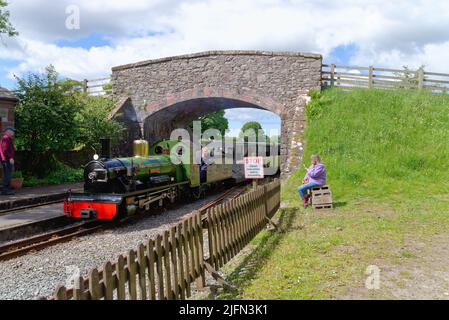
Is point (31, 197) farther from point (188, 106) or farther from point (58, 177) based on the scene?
point (188, 106)

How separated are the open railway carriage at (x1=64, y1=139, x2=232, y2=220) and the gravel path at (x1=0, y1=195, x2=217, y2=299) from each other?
637 mm

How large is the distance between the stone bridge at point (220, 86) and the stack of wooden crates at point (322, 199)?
18.1 ft

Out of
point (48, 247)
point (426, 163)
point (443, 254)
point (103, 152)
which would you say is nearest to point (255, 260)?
point (443, 254)

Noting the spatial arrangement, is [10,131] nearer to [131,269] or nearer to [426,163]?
[131,269]

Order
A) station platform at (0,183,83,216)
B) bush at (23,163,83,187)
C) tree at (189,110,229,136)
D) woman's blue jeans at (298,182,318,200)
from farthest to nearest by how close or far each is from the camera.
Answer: tree at (189,110,229,136), bush at (23,163,83,187), station platform at (0,183,83,216), woman's blue jeans at (298,182,318,200)

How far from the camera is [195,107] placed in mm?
21984

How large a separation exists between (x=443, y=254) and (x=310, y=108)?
11744 mm

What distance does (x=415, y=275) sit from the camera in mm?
5262

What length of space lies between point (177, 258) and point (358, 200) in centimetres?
745

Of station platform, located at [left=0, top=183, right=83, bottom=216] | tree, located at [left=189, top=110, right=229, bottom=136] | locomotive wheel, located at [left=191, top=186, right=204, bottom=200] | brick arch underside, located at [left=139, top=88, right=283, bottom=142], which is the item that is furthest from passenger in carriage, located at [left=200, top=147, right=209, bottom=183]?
tree, located at [left=189, top=110, right=229, bottom=136]

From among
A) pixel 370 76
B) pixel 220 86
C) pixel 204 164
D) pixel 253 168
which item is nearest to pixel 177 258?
pixel 253 168

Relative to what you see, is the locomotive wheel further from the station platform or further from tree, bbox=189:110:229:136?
tree, bbox=189:110:229:136

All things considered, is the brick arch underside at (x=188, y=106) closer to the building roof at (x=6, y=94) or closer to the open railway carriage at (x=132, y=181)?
the open railway carriage at (x=132, y=181)

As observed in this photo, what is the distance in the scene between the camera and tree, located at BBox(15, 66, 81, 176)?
1446cm
